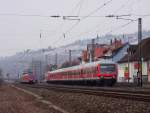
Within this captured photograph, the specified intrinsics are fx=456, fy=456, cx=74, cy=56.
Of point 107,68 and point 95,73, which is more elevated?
point 107,68

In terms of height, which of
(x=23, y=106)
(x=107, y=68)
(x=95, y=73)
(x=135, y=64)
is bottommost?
(x=23, y=106)

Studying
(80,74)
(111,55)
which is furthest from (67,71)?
(111,55)

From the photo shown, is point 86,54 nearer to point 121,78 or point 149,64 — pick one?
point 121,78

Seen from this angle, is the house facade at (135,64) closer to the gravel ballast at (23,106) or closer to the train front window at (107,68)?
the train front window at (107,68)

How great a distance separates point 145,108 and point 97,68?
34.3m

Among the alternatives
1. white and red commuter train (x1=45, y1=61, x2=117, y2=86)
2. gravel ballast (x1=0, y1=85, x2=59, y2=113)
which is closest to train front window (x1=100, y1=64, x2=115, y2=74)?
white and red commuter train (x1=45, y1=61, x2=117, y2=86)

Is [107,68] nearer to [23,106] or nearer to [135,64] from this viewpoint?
[135,64]

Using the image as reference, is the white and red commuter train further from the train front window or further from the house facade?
the house facade

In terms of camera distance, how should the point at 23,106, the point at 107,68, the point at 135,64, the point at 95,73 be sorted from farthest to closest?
1. the point at 135,64
2. the point at 95,73
3. the point at 107,68
4. the point at 23,106

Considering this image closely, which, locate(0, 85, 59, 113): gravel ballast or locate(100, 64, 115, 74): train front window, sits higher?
locate(100, 64, 115, 74): train front window

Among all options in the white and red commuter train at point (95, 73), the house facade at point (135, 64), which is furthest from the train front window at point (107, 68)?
the house facade at point (135, 64)

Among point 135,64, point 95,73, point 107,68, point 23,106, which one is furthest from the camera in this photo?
point 135,64

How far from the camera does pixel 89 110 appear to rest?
17.7 meters

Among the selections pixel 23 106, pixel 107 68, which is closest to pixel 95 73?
pixel 107 68
